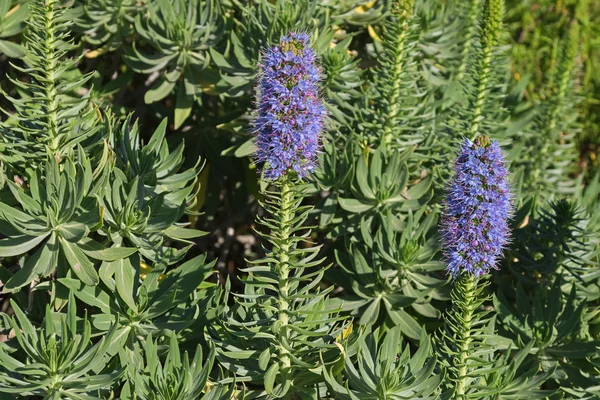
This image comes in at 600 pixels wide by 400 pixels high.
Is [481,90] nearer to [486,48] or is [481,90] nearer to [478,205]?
[486,48]

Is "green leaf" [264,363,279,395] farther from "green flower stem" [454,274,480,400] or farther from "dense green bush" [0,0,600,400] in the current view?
"green flower stem" [454,274,480,400]

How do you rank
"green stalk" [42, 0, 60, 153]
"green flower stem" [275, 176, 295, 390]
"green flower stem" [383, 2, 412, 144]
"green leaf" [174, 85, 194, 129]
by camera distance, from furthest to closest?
"green leaf" [174, 85, 194, 129]
"green flower stem" [383, 2, 412, 144]
"green stalk" [42, 0, 60, 153]
"green flower stem" [275, 176, 295, 390]

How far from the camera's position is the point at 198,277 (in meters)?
3.50

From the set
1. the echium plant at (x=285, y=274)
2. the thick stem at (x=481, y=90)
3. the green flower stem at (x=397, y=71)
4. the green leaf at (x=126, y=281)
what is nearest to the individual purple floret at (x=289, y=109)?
the echium plant at (x=285, y=274)

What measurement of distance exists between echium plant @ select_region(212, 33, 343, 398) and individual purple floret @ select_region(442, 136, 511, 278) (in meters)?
0.57

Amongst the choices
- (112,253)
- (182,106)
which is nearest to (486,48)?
(182,106)

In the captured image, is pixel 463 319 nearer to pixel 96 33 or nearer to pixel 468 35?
pixel 468 35

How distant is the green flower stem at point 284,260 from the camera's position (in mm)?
3049

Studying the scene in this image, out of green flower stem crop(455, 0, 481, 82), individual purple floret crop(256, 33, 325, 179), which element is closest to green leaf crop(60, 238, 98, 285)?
individual purple floret crop(256, 33, 325, 179)

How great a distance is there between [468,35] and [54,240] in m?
3.04

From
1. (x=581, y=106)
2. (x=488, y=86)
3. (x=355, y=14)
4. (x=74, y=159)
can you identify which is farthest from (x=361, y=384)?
(x=581, y=106)

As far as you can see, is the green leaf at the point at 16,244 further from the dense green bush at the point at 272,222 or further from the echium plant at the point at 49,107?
the echium plant at the point at 49,107

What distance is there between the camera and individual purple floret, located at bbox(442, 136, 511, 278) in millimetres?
2916

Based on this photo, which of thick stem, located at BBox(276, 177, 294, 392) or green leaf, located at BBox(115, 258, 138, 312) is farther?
green leaf, located at BBox(115, 258, 138, 312)
